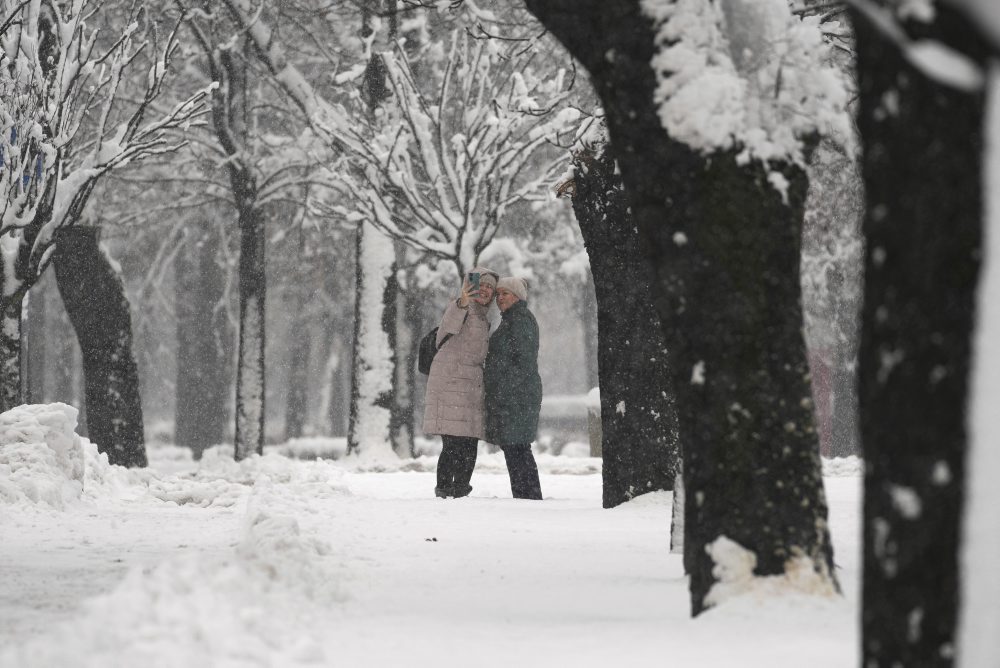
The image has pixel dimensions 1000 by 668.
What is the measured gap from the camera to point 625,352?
796 centimetres

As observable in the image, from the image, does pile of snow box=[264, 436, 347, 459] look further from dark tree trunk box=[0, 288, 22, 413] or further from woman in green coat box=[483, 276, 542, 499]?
woman in green coat box=[483, 276, 542, 499]

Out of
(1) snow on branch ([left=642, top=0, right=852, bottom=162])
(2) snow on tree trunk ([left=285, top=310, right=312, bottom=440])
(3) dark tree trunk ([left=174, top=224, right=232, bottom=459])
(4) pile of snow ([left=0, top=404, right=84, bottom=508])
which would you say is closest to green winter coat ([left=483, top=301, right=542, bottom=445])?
(4) pile of snow ([left=0, top=404, right=84, bottom=508])

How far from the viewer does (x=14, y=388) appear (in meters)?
11.9

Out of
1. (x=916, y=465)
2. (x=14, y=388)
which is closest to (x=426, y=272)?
(x=14, y=388)

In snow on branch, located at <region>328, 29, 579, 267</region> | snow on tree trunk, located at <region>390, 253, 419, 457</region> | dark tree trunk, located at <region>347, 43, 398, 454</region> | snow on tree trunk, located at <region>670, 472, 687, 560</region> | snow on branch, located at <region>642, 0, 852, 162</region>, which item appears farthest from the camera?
snow on tree trunk, located at <region>390, 253, 419, 457</region>

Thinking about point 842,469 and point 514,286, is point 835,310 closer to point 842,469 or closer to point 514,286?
point 842,469

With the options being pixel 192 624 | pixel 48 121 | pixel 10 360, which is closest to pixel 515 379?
pixel 48 121

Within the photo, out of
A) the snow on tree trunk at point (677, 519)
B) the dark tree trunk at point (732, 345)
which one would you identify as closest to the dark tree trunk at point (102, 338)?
the snow on tree trunk at point (677, 519)

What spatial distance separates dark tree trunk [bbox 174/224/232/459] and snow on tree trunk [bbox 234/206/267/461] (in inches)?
234

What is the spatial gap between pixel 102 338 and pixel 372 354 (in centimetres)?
344

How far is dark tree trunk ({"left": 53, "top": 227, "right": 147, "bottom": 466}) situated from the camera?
13.5m

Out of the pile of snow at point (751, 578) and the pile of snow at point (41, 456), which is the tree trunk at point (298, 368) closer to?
the pile of snow at point (41, 456)

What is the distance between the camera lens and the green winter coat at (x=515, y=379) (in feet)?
29.2

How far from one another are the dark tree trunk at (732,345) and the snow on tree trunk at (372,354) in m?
11.7
